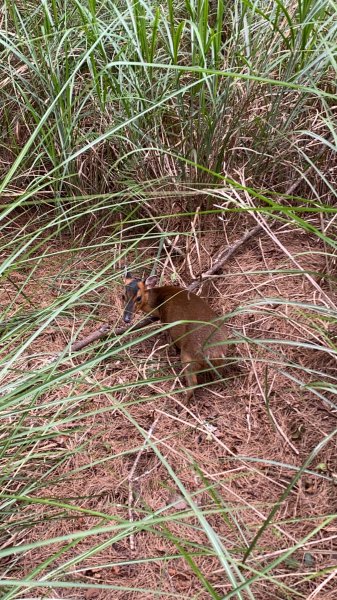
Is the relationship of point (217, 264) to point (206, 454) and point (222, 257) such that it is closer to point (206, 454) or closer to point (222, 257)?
point (222, 257)

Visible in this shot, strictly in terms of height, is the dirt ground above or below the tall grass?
below

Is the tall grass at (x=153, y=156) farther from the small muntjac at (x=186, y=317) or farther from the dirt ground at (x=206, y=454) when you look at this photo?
the small muntjac at (x=186, y=317)

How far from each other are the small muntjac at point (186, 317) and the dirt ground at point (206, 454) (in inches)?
4.9

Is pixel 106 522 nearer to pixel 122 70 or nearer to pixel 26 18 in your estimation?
pixel 122 70

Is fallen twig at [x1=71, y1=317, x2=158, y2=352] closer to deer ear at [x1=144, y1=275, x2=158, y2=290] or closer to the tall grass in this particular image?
the tall grass

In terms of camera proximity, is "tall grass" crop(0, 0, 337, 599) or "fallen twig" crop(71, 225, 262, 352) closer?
"tall grass" crop(0, 0, 337, 599)

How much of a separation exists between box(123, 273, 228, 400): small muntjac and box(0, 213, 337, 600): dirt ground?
13cm

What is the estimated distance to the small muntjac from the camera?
346cm

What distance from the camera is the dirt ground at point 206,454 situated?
2664mm

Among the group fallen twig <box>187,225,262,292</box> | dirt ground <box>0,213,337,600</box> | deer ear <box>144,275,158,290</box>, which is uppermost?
fallen twig <box>187,225,262,292</box>

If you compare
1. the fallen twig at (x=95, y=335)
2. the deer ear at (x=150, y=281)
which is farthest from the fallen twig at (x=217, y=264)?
the deer ear at (x=150, y=281)

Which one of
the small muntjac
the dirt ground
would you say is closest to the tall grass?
the dirt ground

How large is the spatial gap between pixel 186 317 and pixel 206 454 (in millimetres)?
748

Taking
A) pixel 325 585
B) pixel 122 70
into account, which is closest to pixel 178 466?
pixel 325 585
